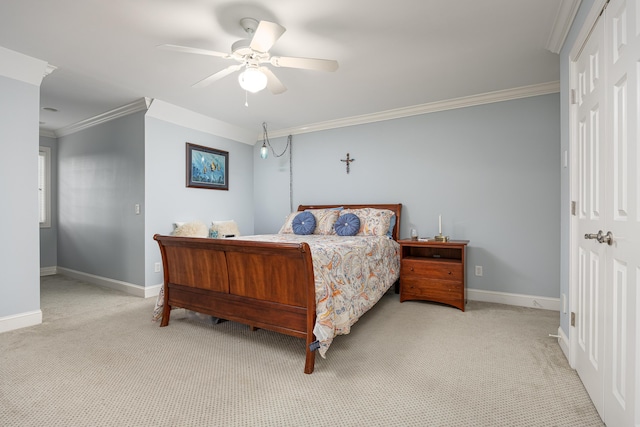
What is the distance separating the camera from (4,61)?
8.73ft

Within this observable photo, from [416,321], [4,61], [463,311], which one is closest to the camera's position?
[4,61]

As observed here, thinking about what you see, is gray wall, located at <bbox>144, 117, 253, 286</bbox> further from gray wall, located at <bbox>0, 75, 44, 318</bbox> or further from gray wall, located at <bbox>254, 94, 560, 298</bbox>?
gray wall, located at <bbox>254, 94, 560, 298</bbox>

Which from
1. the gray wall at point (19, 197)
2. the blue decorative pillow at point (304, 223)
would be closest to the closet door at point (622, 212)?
the blue decorative pillow at point (304, 223)

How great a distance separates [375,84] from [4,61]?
3.37 meters

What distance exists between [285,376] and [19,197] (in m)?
2.90

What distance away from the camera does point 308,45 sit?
8.37 feet

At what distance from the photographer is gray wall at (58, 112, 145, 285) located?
3.97 m

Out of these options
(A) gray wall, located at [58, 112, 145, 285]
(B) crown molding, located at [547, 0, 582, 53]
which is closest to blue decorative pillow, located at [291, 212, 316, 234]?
(A) gray wall, located at [58, 112, 145, 285]

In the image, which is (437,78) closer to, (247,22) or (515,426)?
(247,22)

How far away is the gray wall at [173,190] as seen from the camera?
390 centimetres

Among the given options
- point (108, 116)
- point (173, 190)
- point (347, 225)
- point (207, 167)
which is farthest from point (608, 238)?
point (108, 116)

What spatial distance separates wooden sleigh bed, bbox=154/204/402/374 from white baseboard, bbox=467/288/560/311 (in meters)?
1.62

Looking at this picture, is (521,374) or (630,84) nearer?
(630,84)

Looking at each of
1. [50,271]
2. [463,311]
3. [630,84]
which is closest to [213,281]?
[463,311]
